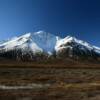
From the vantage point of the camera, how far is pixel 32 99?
33094mm

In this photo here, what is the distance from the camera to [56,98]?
113ft

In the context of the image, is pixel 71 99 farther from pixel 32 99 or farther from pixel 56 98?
pixel 32 99

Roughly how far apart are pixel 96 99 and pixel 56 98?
14.9 ft

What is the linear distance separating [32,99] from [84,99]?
569 centimetres

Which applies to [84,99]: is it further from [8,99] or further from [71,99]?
[8,99]

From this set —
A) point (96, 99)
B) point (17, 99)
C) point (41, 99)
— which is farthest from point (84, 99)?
point (17, 99)

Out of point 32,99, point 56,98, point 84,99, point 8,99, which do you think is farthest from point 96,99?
point 8,99

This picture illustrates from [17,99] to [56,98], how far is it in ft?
14.7

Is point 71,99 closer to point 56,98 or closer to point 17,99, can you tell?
point 56,98

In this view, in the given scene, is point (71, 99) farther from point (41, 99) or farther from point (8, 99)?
point (8, 99)

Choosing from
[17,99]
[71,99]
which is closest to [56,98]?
[71,99]

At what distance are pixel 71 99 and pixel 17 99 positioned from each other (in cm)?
594

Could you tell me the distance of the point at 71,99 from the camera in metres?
33.3

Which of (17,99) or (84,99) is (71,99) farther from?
(17,99)
